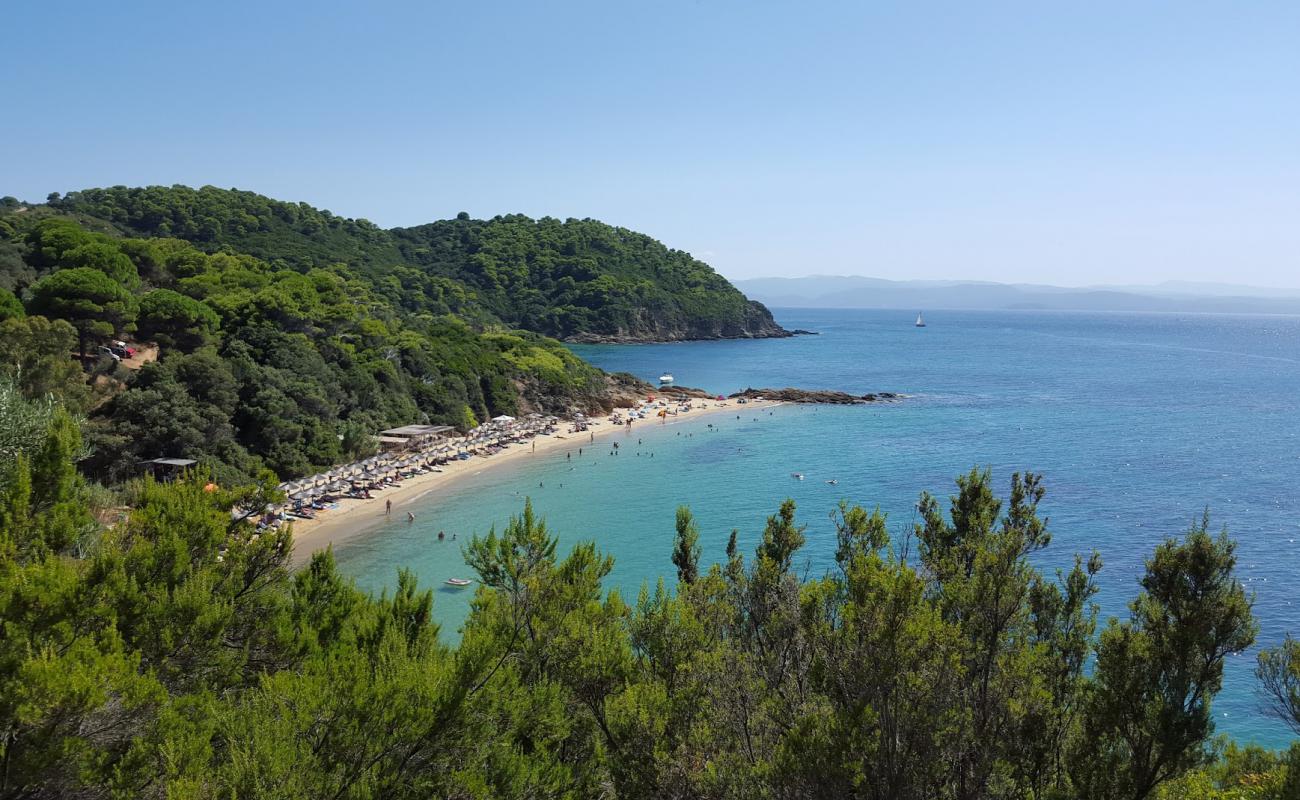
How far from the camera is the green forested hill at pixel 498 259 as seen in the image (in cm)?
8275

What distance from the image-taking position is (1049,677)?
8.76 meters

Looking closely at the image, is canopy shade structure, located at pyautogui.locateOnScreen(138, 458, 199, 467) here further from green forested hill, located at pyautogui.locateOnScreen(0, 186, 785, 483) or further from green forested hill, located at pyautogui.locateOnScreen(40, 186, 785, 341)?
green forested hill, located at pyautogui.locateOnScreen(40, 186, 785, 341)

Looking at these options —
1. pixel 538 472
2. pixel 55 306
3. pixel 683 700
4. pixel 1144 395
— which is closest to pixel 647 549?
pixel 538 472

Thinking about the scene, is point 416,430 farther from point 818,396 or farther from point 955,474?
point 818,396

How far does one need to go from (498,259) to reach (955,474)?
98.4m

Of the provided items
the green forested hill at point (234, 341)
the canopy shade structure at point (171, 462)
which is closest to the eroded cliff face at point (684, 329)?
the green forested hill at point (234, 341)

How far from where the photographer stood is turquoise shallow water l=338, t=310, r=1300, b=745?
28.3 metres

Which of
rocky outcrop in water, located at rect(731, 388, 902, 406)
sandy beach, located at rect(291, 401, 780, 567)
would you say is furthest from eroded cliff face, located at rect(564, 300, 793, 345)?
sandy beach, located at rect(291, 401, 780, 567)

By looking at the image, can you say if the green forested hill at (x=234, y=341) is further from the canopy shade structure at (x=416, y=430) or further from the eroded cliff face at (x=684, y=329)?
the eroded cliff face at (x=684, y=329)

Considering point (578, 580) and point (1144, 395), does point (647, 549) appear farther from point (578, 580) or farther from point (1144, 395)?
point (1144, 395)

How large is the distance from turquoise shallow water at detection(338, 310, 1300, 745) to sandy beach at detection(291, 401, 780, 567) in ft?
3.78

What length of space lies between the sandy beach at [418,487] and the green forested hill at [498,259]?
142 feet

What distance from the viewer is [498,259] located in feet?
415

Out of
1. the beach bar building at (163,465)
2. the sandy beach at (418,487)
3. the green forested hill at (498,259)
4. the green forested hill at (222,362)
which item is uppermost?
the green forested hill at (498,259)
